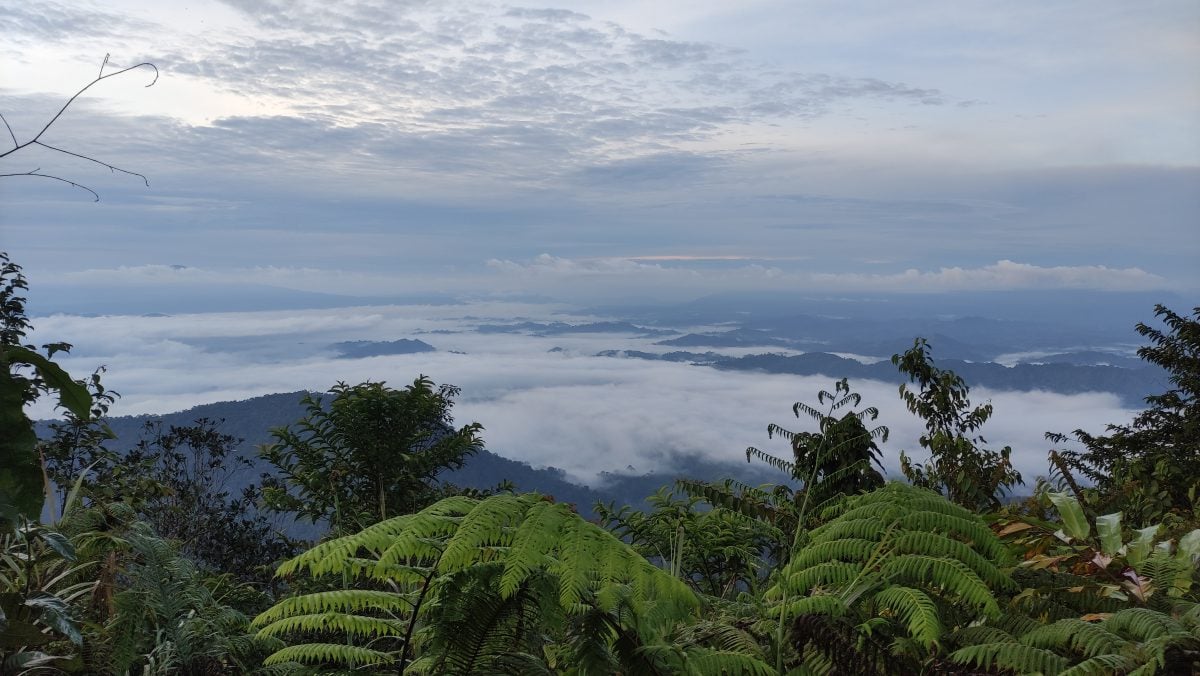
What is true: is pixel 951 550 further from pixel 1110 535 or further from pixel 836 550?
pixel 1110 535

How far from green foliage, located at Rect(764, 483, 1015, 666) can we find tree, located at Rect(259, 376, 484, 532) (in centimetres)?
483

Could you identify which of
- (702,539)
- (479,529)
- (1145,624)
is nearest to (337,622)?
(479,529)

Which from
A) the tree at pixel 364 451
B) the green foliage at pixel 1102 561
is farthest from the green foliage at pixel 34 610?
the tree at pixel 364 451

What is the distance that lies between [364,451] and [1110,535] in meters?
5.45

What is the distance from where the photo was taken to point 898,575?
7.11ft

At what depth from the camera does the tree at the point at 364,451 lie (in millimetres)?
6598

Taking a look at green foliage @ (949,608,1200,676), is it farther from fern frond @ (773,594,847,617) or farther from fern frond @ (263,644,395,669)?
fern frond @ (263,644,395,669)

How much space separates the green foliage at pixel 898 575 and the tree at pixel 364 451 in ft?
15.9

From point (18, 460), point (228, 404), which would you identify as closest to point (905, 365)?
point (18, 460)

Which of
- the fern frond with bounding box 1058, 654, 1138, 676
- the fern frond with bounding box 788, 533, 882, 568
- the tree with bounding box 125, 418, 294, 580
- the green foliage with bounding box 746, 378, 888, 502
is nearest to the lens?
the fern frond with bounding box 1058, 654, 1138, 676

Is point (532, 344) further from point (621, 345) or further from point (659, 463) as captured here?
point (659, 463)

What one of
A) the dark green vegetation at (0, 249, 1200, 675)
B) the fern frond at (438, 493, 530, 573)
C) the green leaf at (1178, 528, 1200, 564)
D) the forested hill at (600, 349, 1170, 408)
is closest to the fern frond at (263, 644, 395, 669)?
the dark green vegetation at (0, 249, 1200, 675)

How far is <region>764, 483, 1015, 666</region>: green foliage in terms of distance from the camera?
1881 mm

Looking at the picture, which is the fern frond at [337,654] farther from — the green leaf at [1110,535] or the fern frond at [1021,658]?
the green leaf at [1110,535]
